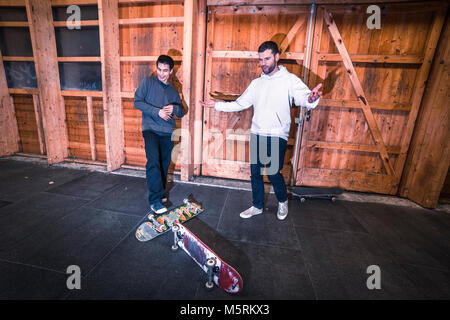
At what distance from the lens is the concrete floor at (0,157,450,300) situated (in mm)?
1904

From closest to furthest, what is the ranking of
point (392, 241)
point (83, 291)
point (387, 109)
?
point (83, 291)
point (392, 241)
point (387, 109)

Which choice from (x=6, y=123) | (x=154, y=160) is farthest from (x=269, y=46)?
(x=6, y=123)

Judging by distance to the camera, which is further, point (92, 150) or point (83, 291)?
point (92, 150)

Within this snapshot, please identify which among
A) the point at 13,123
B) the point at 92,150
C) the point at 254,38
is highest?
the point at 254,38

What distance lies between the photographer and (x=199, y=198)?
3664 mm

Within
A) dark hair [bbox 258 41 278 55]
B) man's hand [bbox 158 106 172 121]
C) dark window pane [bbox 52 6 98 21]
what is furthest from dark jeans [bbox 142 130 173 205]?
dark window pane [bbox 52 6 98 21]

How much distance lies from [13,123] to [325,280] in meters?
7.44

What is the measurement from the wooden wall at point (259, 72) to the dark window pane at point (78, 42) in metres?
0.05

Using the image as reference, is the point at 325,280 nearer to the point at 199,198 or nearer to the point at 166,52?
the point at 199,198

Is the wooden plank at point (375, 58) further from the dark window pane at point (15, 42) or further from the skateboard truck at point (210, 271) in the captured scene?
the dark window pane at point (15, 42)

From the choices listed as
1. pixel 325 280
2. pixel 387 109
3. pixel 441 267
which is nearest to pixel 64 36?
pixel 325 280

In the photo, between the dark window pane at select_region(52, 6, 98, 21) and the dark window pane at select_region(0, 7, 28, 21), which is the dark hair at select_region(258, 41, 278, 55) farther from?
the dark window pane at select_region(0, 7, 28, 21)

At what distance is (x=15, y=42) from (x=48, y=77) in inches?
60.5

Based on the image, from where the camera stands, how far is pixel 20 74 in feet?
16.4
